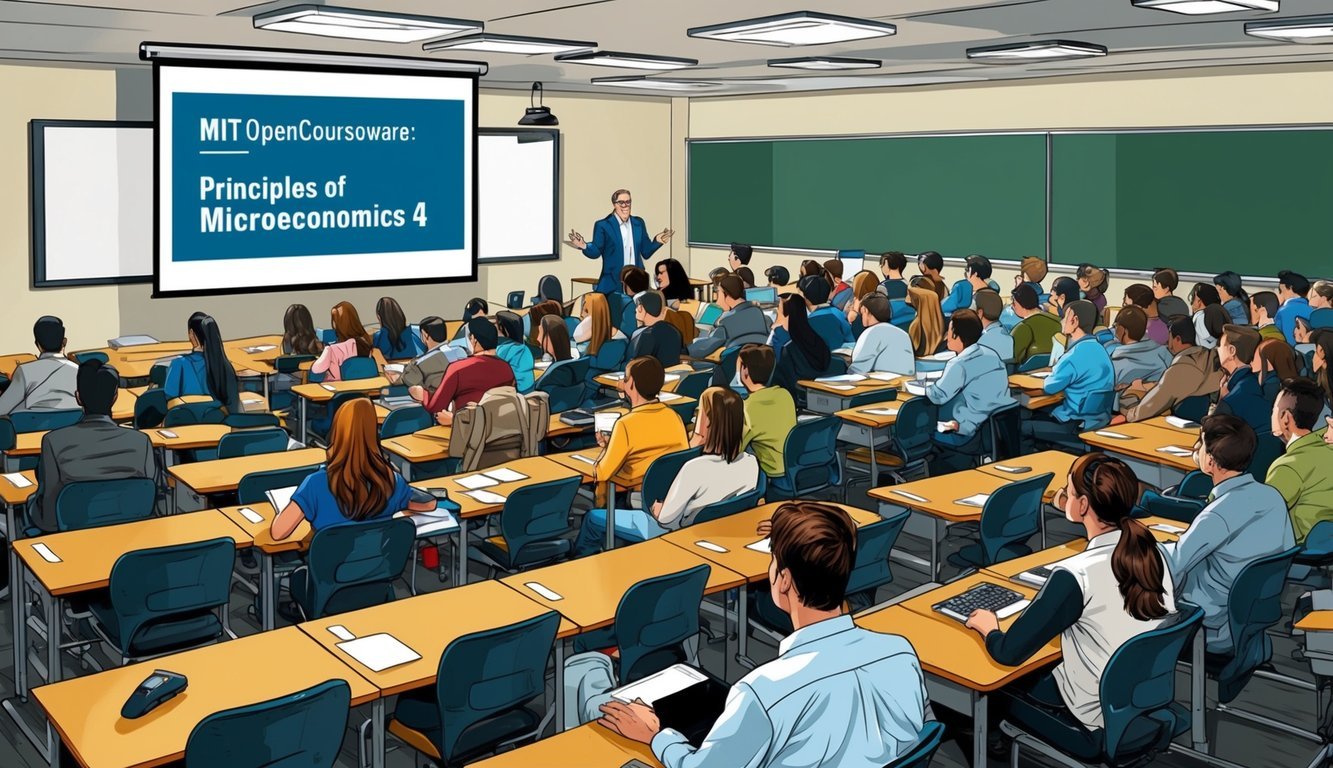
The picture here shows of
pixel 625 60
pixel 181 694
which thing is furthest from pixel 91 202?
pixel 181 694

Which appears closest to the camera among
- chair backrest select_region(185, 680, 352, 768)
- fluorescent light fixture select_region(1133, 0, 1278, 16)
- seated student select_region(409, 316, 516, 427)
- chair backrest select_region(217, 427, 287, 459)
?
chair backrest select_region(185, 680, 352, 768)

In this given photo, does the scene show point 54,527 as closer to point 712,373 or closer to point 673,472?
point 673,472

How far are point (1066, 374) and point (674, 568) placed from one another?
433 centimetres

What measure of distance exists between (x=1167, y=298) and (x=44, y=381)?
28.4ft

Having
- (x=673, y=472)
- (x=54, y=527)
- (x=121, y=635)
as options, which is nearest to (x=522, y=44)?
(x=673, y=472)

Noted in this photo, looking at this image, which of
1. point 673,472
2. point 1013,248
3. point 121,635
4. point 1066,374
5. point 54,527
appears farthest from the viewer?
point 1013,248

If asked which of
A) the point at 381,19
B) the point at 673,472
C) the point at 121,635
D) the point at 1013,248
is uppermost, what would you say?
the point at 381,19

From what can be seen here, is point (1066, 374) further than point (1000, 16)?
Yes

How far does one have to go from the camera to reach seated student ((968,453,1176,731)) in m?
3.94

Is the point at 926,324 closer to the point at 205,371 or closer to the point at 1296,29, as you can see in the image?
the point at 1296,29

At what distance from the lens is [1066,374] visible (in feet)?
27.1

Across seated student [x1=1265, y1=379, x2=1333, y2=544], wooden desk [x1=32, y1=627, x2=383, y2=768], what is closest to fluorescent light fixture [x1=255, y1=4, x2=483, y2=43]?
wooden desk [x1=32, y1=627, x2=383, y2=768]

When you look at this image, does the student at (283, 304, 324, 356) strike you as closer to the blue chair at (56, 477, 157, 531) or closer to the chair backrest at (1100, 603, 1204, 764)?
the blue chair at (56, 477, 157, 531)

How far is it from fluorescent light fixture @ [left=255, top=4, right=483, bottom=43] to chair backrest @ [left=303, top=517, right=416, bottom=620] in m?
3.19
